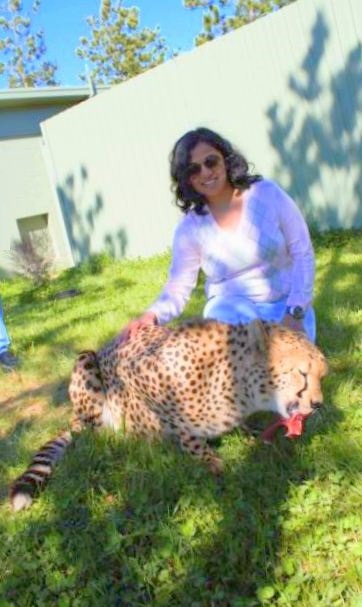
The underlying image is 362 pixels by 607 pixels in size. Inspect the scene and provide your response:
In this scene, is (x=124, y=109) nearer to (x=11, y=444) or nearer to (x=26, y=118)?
Result: (x=26, y=118)

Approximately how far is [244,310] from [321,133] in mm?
4852

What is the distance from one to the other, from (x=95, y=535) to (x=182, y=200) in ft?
5.69

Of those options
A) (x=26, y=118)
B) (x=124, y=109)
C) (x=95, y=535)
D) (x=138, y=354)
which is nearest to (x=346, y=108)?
(x=124, y=109)

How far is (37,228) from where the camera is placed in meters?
14.6

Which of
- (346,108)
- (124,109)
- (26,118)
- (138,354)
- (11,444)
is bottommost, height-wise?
(11,444)

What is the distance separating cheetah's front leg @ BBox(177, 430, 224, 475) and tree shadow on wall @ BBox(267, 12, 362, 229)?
508 cm

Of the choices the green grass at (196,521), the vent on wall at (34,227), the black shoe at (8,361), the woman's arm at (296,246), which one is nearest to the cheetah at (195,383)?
the green grass at (196,521)

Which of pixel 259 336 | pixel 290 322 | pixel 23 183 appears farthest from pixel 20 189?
pixel 259 336

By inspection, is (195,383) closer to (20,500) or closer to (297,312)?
(297,312)

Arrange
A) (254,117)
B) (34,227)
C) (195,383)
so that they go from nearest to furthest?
1. (195,383)
2. (254,117)
3. (34,227)

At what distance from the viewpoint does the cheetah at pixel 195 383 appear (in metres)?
2.81

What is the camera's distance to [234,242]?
136 inches

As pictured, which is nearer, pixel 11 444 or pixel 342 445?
pixel 342 445

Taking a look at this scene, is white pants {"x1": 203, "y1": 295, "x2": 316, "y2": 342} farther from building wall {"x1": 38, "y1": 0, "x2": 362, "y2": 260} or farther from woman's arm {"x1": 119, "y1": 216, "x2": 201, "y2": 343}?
building wall {"x1": 38, "y1": 0, "x2": 362, "y2": 260}
